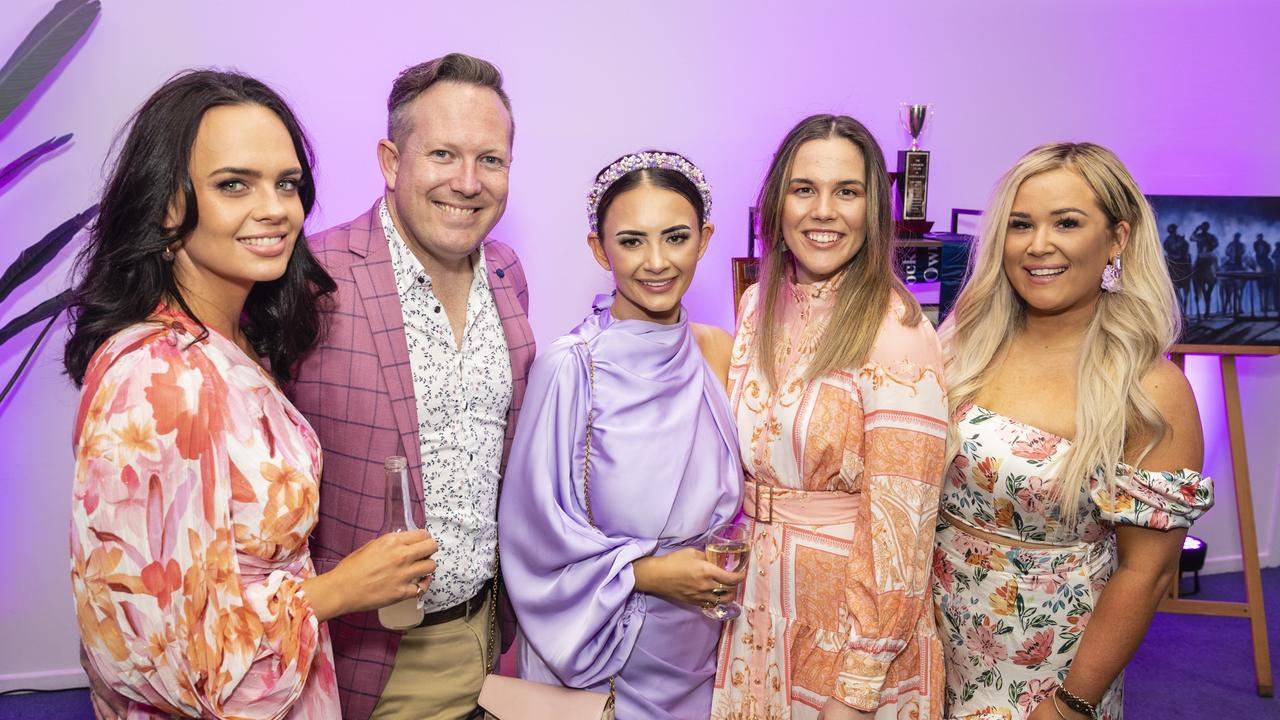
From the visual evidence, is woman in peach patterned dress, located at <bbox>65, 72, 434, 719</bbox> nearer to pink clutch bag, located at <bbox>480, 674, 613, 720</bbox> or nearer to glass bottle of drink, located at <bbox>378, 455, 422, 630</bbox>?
glass bottle of drink, located at <bbox>378, 455, 422, 630</bbox>

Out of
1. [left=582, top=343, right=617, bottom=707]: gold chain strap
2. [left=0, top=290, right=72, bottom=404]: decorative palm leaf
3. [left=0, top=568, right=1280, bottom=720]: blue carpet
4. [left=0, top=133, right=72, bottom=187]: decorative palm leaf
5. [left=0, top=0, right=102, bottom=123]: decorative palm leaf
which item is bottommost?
[left=0, top=568, right=1280, bottom=720]: blue carpet

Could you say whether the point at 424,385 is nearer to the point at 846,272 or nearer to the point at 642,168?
the point at 642,168

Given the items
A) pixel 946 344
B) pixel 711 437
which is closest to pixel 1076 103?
pixel 946 344

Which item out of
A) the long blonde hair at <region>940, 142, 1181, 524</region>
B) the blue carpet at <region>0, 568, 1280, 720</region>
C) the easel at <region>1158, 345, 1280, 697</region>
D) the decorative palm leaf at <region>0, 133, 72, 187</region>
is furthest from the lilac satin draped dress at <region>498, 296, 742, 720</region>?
the easel at <region>1158, 345, 1280, 697</region>

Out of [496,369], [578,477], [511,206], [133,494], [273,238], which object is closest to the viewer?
[133,494]

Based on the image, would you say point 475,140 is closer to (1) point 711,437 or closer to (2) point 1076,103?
(1) point 711,437

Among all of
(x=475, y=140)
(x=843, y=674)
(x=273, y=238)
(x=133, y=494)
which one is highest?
(x=475, y=140)

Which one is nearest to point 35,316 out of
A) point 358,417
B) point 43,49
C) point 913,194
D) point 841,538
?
point 43,49

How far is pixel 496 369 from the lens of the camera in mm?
2352

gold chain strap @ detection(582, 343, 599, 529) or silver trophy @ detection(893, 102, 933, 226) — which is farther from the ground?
silver trophy @ detection(893, 102, 933, 226)

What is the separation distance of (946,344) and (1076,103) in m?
2.94

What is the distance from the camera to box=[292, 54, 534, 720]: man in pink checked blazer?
7.03 ft

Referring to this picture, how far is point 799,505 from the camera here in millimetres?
2252

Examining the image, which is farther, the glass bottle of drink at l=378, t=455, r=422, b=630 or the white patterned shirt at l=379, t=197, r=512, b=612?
the white patterned shirt at l=379, t=197, r=512, b=612
